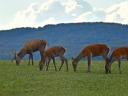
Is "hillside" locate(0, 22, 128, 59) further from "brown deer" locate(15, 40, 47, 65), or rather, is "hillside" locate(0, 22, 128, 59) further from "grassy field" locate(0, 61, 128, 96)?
"grassy field" locate(0, 61, 128, 96)

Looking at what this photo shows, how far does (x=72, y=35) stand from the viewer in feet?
271

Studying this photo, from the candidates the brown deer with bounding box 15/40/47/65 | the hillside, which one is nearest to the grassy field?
the brown deer with bounding box 15/40/47/65

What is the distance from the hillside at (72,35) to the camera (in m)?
78.6

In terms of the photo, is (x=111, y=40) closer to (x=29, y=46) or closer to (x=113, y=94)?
(x=29, y=46)

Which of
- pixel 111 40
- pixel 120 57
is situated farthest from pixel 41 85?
pixel 111 40

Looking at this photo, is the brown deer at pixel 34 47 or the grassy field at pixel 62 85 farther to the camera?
the brown deer at pixel 34 47

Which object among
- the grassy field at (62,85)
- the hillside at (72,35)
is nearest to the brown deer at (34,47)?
the grassy field at (62,85)

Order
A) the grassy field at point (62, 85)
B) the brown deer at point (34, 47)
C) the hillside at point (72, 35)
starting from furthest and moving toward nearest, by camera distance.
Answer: the hillside at point (72, 35), the brown deer at point (34, 47), the grassy field at point (62, 85)

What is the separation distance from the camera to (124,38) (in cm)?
7888

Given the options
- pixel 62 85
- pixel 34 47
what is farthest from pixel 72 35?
pixel 62 85

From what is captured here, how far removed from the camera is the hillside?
78562mm

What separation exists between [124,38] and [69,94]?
61369mm

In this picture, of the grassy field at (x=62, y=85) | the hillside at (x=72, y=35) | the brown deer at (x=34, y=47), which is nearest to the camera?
the grassy field at (x=62, y=85)

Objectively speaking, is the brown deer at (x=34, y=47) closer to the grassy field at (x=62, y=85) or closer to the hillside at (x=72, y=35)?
the grassy field at (x=62, y=85)
